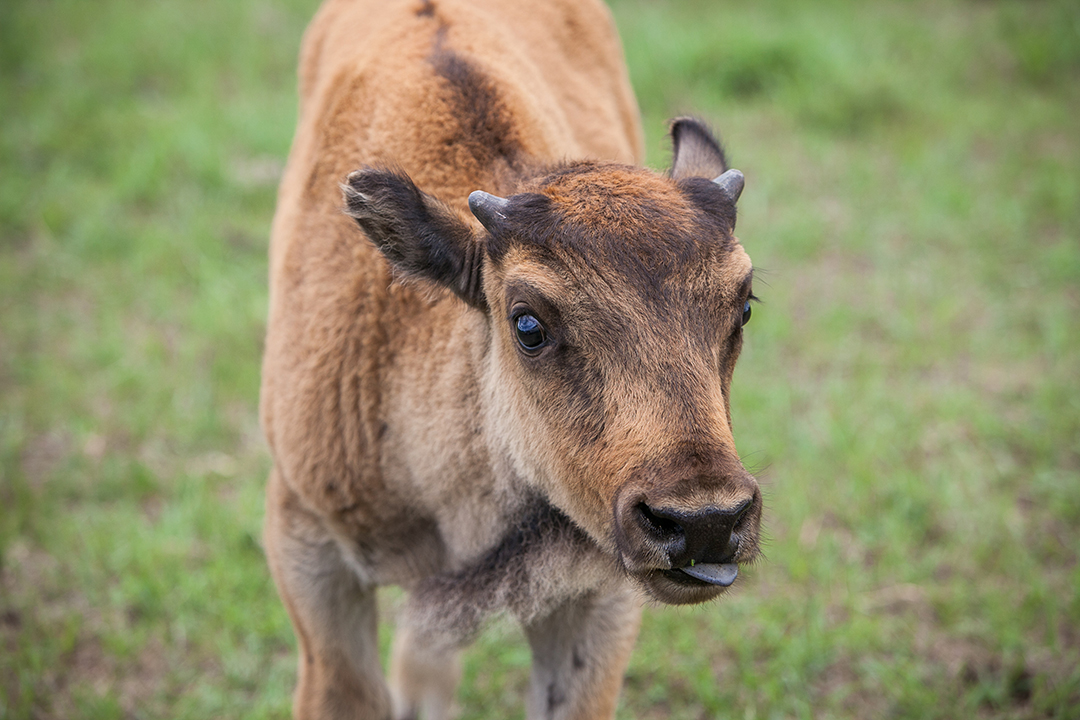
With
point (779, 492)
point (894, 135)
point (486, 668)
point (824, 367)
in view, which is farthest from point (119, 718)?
point (894, 135)

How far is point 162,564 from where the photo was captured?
4.48 metres

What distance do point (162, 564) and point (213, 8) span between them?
24.7ft

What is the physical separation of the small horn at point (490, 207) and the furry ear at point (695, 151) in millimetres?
760

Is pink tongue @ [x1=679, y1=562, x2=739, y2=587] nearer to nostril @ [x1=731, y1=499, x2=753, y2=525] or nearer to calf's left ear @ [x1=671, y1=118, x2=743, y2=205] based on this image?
nostril @ [x1=731, y1=499, x2=753, y2=525]

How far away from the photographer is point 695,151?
319 cm

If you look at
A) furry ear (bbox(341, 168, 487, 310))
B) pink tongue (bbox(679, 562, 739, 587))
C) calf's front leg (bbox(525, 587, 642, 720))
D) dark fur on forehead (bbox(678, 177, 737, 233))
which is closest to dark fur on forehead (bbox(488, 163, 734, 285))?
dark fur on forehead (bbox(678, 177, 737, 233))

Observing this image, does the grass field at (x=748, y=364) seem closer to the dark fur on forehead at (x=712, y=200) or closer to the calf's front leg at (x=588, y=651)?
the calf's front leg at (x=588, y=651)

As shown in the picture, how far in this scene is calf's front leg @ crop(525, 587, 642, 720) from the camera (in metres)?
3.20

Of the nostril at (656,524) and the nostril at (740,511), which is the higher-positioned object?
the nostril at (740,511)

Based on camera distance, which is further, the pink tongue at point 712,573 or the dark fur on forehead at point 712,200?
the dark fur on forehead at point 712,200

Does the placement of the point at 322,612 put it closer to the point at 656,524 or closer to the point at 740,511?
the point at 656,524

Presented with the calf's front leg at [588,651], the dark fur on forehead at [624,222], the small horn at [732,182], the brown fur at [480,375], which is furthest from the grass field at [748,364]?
the small horn at [732,182]

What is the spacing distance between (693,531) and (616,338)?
0.54m

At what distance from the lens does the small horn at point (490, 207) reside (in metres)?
2.61
